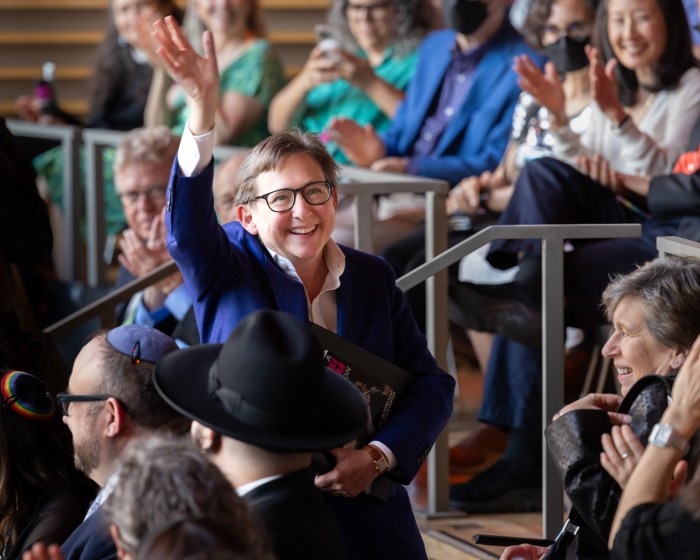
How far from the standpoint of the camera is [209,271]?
2.25 metres

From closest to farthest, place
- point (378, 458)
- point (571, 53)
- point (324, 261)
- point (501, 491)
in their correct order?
point (378, 458) → point (324, 261) → point (501, 491) → point (571, 53)

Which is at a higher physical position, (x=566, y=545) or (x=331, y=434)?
(x=331, y=434)

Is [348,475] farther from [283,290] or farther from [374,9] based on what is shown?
[374,9]

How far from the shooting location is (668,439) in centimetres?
188

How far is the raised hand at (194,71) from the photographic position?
7.46ft

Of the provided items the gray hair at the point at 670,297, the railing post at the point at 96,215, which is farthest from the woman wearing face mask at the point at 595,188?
the railing post at the point at 96,215

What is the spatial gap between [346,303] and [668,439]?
654 mm

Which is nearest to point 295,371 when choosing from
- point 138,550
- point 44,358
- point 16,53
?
point 138,550

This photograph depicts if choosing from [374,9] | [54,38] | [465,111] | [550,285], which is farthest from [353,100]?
[54,38]

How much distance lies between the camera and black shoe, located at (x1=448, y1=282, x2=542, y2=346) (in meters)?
3.51

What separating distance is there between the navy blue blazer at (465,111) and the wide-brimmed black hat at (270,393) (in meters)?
2.57

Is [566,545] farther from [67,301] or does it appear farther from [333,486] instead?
[67,301]

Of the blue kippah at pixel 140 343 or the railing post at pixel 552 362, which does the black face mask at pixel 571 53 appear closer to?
the railing post at pixel 552 362

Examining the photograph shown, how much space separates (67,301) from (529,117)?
1.82 metres
